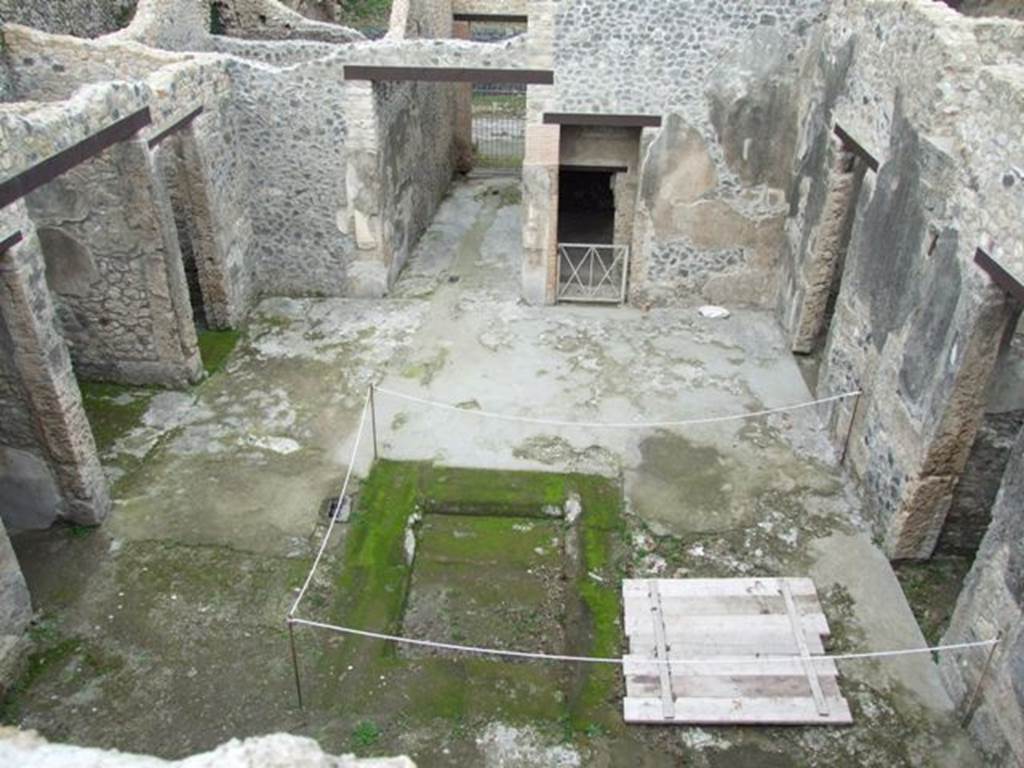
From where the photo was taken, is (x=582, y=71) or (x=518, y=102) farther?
(x=518, y=102)

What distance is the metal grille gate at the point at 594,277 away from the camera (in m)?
11.2

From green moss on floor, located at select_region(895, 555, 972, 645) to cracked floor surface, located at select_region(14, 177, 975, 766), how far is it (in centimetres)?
18

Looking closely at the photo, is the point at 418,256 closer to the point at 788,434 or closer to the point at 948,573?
the point at 788,434

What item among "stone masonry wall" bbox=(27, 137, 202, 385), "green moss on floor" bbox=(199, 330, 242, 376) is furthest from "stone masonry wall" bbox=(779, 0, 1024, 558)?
"stone masonry wall" bbox=(27, 137, 202, 385)

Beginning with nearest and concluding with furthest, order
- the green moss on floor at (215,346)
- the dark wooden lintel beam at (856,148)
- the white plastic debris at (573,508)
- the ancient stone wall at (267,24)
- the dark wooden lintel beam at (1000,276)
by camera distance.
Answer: the dark wooden lintel beam at (1000,276) → the white plastic debris at (573,508) → the dark wooden lintel beam at (856,148) → the green moss on floor at (215,346) → the ancient stone wall at (267,24)

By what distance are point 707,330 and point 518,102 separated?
13.0m

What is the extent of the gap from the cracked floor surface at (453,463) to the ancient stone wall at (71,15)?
4.26 m

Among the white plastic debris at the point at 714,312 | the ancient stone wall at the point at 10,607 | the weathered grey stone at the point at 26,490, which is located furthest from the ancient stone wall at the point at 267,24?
the ancient stone wall at the point at 10,607

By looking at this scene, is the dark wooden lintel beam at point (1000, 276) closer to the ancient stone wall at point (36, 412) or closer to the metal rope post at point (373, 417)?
the metal rope post at point (373, 417)

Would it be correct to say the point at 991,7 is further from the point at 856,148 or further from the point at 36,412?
the point at 36,412

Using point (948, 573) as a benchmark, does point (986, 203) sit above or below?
above

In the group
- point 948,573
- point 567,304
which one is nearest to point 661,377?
point 567,304

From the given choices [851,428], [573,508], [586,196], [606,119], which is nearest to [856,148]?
[851,428]

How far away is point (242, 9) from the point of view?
13781 mm
